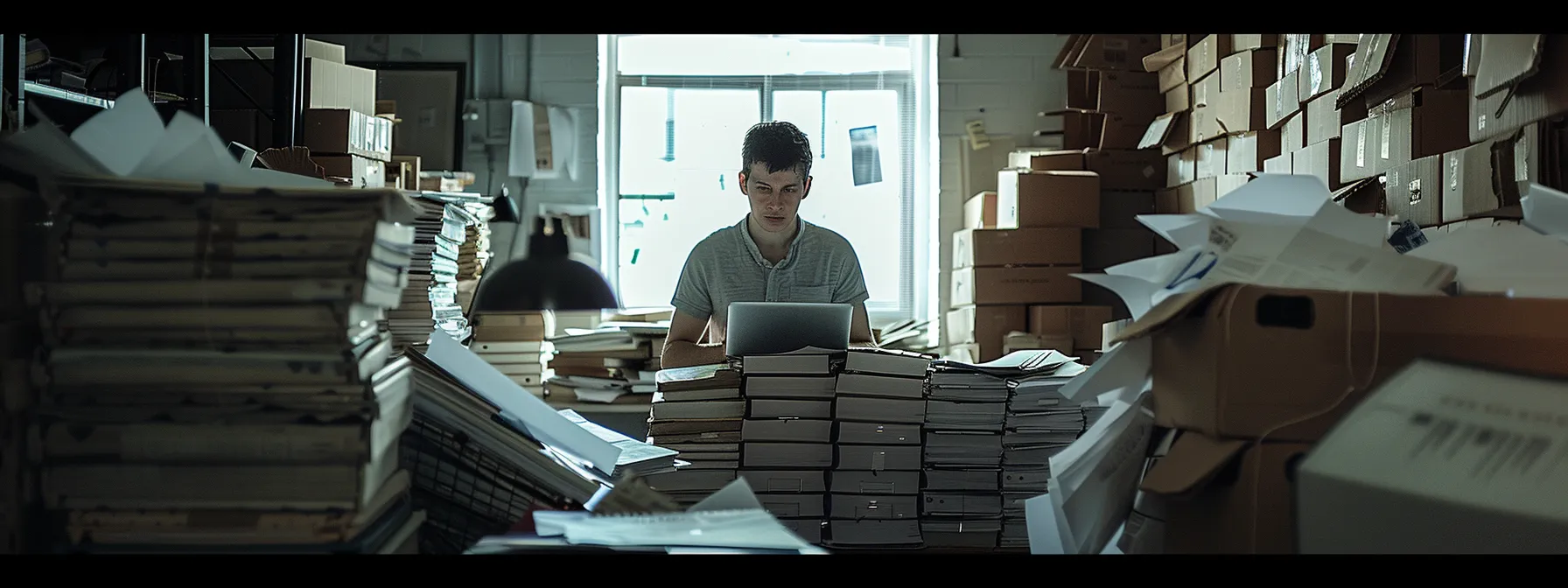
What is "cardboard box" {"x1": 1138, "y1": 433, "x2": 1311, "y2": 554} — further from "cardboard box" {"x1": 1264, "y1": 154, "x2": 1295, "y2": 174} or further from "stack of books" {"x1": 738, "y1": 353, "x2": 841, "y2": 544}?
"cardboard box" {"x1": 1264, "y1": 154, "x2": 1295, "y2": 174}

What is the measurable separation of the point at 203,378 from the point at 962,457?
1.52 m

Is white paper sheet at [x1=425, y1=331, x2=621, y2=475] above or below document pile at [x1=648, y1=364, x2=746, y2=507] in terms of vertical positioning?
above

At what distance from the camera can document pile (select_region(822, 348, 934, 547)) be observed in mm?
2135

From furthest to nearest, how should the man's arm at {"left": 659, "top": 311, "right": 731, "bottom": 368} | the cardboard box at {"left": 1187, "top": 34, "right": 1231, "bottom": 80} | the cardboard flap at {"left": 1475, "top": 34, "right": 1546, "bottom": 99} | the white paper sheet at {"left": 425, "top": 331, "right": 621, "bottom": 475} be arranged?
the cardboard box at {"left": 1187, "top": 34, "right": 1231, "bottom": 80}
the man's arm at {"left": 659, "top": 311, "right": 731, "bottom": 368}
the cardboard flap at {"left": 1475, "top": 34, "right": 1546, "bottom": 99}
the white paper sheet at {"left": 425, "top": 331, "right": 621, "bottom": 475}

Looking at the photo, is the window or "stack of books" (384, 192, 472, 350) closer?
"stack of books" (384, 192, 472, 350)

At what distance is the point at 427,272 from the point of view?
296 cm

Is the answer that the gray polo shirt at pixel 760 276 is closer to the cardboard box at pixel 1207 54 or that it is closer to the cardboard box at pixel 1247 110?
the cardboard box at pixel 1247 110

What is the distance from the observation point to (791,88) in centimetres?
539

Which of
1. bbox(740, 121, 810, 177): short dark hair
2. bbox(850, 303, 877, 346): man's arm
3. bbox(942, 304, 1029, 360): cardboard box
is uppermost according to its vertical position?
bbox(740, 121, 810, 177): short dark hair

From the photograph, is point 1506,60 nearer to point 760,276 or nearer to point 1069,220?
point 760,276

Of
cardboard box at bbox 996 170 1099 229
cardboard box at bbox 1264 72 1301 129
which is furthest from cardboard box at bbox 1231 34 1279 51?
cardboard box at bbox 996 170 1099 229

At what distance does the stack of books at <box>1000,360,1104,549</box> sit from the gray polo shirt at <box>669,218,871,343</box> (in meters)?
0.72

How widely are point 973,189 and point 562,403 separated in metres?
2.00

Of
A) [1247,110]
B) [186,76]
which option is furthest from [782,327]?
[1247,110]
